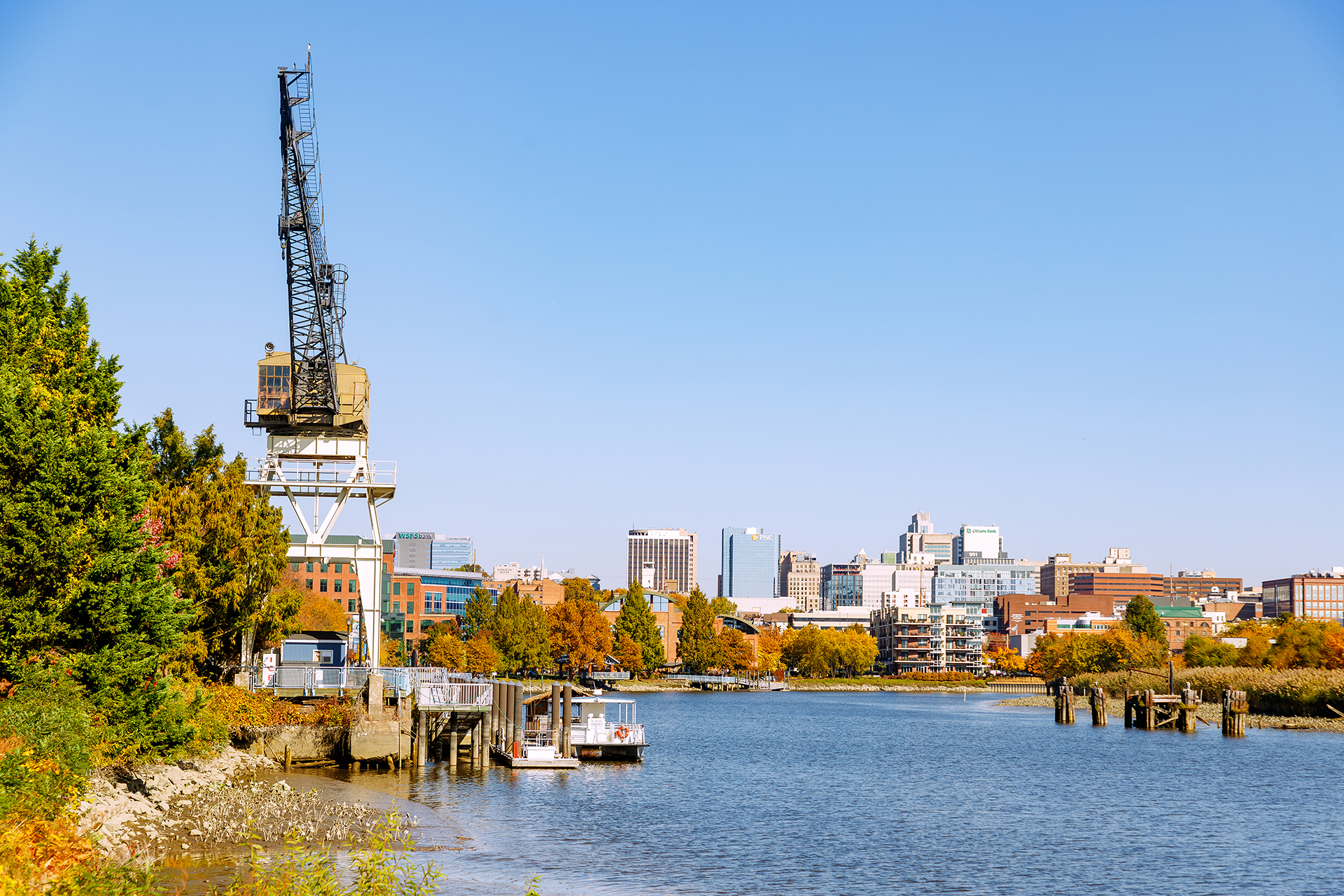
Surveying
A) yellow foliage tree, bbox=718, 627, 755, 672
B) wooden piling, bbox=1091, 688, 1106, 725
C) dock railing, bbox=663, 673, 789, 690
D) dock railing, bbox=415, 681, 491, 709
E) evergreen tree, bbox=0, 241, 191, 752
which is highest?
evergreen tree, bbox=0, 241, 191, 752

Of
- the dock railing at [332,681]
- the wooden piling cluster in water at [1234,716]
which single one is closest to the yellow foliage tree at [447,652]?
the wooden piling cluster in water at [1234,716]

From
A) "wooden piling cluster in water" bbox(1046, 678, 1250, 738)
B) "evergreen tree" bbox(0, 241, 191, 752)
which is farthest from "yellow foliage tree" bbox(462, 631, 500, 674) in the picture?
"evergreen tree" bbox(0, 241, 191, 752)

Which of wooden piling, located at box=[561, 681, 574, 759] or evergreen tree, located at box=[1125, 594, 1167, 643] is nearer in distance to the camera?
wooden piling, located at box=[561, 681, 574, 759]

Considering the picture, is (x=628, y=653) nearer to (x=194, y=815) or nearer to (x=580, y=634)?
(x=580, y=634)

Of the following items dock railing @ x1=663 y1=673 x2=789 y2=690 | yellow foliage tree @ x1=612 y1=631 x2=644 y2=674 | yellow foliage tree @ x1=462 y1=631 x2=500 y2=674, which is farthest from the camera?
dock railing @ x1=663 y1=673 x2=789 y2=690

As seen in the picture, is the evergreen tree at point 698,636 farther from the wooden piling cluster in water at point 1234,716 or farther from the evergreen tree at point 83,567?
the evergreen tree at point 83,567

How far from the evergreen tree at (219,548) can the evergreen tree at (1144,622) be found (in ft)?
453

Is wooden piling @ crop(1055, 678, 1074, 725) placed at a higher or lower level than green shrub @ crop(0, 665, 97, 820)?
lower

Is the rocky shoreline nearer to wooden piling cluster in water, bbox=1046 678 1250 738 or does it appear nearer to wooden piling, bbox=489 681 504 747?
wooden piling, bbox=489 681 504 747

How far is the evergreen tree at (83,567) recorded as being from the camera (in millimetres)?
31031

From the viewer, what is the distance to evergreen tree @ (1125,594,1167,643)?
16812cm

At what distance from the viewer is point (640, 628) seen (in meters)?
177

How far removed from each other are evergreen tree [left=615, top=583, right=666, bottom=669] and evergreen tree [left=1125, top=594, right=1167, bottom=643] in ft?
211

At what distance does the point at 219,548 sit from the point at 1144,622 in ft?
476
